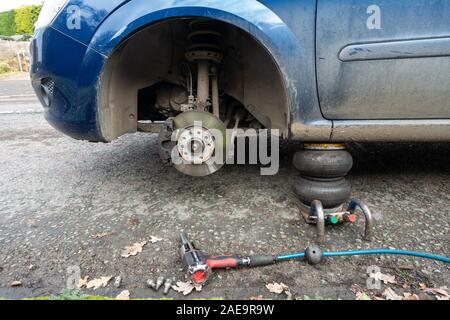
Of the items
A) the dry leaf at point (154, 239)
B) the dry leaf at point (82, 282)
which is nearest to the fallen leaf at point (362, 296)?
the dry leaf at point (154, 239)

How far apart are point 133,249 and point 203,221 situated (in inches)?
16.7

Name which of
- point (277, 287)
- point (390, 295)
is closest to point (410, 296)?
point (390, 295)

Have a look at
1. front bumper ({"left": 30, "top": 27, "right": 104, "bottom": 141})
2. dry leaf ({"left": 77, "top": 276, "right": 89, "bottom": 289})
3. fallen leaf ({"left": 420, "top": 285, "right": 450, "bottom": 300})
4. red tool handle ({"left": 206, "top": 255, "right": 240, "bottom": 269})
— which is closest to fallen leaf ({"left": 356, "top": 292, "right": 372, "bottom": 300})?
fallen leaf ({"left": 420, "top": 285, "right": 450, "bottom": 300})

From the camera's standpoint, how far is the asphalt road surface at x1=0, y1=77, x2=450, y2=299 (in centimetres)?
131

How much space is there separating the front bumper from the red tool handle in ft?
3.31

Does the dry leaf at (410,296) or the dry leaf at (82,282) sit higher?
the dry leaf at (82,282)

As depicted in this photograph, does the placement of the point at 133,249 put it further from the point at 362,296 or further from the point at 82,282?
the point at 362,296

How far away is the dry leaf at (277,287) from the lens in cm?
124

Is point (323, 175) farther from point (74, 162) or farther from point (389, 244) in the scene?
point (74, 162)

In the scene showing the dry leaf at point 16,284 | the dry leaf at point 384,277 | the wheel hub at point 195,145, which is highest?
the wheel hub at point 195,145

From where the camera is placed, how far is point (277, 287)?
1.25 metres

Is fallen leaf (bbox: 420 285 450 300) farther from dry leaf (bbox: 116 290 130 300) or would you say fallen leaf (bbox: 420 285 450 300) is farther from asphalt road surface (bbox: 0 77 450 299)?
dry leaf (bbox: 116 290 130 300)

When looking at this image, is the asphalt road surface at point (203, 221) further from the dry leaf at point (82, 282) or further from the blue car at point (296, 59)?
the blue car at point (296, 59)

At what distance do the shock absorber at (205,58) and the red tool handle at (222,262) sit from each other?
97cm
